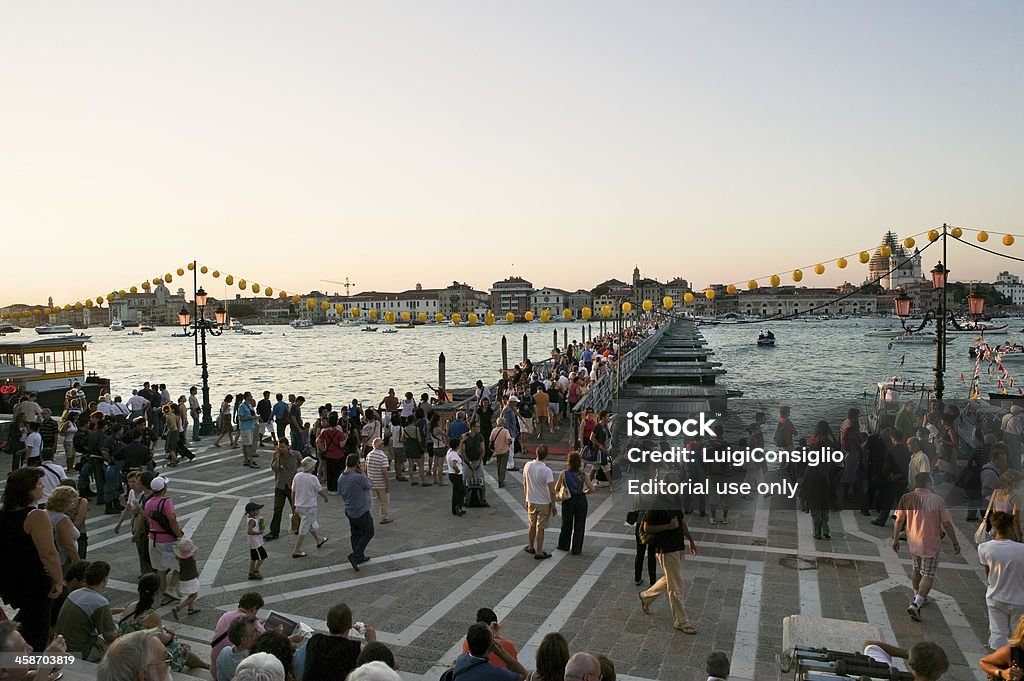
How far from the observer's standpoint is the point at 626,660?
5.75 meters

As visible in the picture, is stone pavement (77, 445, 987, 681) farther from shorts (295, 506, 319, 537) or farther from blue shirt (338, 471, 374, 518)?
blue shirt (338, 471, 374, 518)

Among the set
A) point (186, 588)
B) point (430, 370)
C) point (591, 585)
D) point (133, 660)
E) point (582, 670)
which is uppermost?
point (133, 660)

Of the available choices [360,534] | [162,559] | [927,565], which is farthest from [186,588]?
[927,565]

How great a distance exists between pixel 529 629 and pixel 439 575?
5.90 ft

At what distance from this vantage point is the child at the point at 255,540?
7462 millimetres

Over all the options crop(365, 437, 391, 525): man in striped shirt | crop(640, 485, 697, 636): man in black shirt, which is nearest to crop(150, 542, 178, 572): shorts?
crop(365, 437, 391, 525): man in striped shirt

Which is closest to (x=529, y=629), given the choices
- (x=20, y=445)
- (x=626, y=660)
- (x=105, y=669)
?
(x=626, y=660)

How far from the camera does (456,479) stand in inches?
399

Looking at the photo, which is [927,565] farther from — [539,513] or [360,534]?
[360,534]

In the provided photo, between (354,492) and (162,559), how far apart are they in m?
2.14

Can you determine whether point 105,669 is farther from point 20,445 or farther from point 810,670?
point 20,445

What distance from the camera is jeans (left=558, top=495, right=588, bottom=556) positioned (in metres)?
8.30

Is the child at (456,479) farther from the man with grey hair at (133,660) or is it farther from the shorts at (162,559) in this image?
the man with grey hair at (133,660)

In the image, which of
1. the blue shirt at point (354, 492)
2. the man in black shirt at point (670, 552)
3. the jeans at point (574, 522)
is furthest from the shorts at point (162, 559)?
the man in black shirt at point (670, 552)
